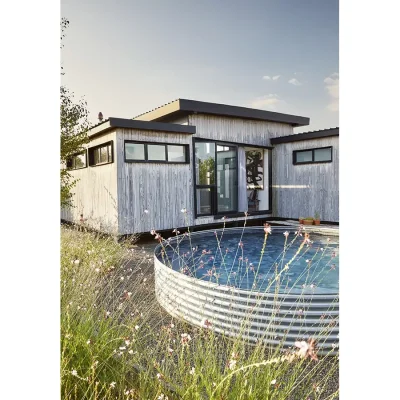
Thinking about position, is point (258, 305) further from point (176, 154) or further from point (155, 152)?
point (176, 154)

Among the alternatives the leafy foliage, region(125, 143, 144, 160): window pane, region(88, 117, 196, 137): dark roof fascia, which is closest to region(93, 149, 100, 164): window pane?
the leafy foliage

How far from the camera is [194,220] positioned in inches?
367

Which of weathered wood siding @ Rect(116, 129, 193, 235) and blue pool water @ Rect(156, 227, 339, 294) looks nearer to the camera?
blue pool water @ Rect(156, 227, 339, 294)

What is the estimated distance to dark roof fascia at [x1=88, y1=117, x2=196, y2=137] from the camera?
7.76m

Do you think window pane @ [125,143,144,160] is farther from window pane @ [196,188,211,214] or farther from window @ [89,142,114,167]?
window pane @ [196,188,211,214]

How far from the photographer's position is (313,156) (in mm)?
10344

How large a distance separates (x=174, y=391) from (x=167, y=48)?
19.5 ft

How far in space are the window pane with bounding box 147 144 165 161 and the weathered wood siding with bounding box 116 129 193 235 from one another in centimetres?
13

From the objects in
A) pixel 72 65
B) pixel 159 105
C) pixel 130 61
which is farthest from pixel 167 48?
pixel 159 105
